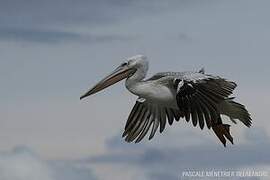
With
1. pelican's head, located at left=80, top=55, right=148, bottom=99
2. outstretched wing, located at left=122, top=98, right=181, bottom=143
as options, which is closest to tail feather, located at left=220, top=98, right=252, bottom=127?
outstretched wing, located at left=122, top=98, right=181, bottom=143

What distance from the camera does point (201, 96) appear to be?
2219 centimetres

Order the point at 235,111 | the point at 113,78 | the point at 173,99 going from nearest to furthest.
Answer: the point at 173,99 < the point at 113,78 < the point at 235,111

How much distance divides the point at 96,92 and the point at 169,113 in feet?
6.19

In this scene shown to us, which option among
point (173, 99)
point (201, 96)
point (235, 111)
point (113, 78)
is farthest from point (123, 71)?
point (235, 111)

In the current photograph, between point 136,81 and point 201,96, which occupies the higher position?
point 136,81

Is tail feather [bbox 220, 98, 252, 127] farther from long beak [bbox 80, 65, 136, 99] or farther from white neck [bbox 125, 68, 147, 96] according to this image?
long beak [bbox 80, 65, 136, 99]

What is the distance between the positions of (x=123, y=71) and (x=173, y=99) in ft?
4.21

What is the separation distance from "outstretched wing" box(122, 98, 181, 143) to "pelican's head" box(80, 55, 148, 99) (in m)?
1.21

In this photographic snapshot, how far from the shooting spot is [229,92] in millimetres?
22469

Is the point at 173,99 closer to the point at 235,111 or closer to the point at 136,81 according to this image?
the point at 136,81

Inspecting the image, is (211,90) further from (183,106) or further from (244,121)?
(244,121)

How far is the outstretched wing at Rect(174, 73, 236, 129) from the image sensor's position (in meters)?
22.1

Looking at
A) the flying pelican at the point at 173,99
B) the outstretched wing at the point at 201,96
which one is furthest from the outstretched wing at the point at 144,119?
the outstretched wing at the point at 201,96

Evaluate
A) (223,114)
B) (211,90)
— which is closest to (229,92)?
(211,90)
